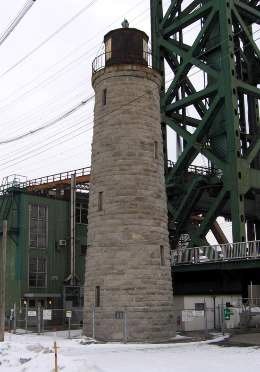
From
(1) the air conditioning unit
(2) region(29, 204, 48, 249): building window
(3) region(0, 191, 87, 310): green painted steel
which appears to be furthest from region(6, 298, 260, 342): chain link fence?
(1) the air conditioning unit

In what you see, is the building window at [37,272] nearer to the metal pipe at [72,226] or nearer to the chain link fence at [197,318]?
the metal pipe at [72,226]

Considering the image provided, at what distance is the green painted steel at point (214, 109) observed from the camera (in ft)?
136

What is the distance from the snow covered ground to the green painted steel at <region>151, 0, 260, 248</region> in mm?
13877

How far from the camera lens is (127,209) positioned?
107ft

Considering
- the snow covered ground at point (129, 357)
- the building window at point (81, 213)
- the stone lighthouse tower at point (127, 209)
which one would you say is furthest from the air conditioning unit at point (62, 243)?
the snow covered ground at point (129, 357)

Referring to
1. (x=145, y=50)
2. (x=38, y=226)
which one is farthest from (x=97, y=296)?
(x=38, y=226)

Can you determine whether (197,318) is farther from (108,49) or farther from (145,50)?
(108,49)

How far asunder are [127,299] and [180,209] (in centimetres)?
1509

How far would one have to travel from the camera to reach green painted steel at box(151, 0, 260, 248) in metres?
41.4

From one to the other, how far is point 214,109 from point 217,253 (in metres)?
11.7

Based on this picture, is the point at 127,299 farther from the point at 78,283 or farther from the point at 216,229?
the point at 216,229

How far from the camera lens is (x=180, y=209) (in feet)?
149

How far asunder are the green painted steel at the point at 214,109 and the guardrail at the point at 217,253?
1717 mm

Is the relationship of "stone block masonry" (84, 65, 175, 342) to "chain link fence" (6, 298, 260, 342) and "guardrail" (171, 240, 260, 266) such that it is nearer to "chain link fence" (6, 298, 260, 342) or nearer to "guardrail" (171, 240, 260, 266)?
"chain link fence" (6, 298, 260, 342)
